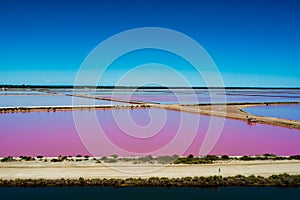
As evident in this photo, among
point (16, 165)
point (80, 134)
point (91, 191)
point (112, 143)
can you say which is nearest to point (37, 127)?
point (80, 134)

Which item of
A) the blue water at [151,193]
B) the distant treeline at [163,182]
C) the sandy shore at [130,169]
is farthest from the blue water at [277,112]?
the blue water at [151,193]

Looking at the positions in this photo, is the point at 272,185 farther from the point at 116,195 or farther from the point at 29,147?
the point at 29,147

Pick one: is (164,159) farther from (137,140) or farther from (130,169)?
(137,140)

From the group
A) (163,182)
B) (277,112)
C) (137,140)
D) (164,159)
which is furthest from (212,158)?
(277,112)

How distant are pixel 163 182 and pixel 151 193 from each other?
663 mm

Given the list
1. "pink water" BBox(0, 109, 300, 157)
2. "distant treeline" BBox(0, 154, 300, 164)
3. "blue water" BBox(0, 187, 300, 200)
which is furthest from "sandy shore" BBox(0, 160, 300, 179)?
"pink water" BBox(0, 109, 300, 157)

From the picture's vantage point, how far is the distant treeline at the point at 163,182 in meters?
10.1

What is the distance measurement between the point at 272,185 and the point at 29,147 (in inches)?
392

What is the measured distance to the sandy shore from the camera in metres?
10.8

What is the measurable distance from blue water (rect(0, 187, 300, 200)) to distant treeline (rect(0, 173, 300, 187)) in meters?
0.19

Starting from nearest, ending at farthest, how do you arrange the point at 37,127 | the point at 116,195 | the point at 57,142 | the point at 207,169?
the point at 116,195, the point at 207,169, the point at 57,142, the point at 37,127

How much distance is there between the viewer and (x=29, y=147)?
15133 millimetres

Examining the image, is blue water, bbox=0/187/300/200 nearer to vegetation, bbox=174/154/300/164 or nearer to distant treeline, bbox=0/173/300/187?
distant treeline, bbox=0/173/300/187

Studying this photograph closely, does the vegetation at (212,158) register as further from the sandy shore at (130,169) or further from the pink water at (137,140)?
the pink water at (137,140)
